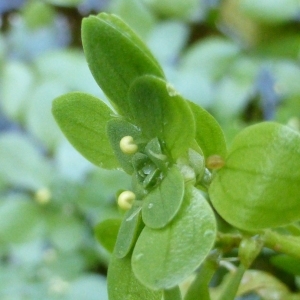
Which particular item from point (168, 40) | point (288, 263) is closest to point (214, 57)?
point (168, 40)

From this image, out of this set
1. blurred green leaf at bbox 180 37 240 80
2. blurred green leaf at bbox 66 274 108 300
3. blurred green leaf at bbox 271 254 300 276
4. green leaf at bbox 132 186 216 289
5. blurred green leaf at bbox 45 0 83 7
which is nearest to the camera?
green leaf at bbox 132 186 216 289

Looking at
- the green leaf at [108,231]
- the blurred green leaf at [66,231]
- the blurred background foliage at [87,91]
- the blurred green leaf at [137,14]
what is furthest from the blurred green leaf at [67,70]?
the green leaf at [108,231]

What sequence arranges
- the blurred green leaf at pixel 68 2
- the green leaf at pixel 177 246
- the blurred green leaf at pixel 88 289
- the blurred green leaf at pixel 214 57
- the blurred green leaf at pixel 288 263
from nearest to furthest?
the green leaf at pixel 177 246
the blurred green leaf at pixel 288 263
the blurred green leaf at pixel 88 289
the blurred green leaf at pixel 214 57
the blurred green leaf at pixel 68 2

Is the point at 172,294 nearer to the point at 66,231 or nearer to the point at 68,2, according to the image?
the point at 66,231

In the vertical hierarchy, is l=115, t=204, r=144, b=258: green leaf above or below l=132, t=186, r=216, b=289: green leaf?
below

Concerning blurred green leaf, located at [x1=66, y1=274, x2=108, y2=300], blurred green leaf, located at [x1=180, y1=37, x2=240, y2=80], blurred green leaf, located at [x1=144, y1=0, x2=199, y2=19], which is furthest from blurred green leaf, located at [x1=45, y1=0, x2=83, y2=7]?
blurred green leaf, located at [x1=66, y1=274, x2=108, y2=300]

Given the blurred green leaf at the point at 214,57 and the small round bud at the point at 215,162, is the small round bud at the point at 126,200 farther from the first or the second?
the blurred green leaf at the point at 214,57

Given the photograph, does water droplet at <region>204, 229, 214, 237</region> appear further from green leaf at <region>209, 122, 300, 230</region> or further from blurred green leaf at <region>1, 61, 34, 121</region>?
blurred green leaf at <region>1, 61, 34, 121</region>
